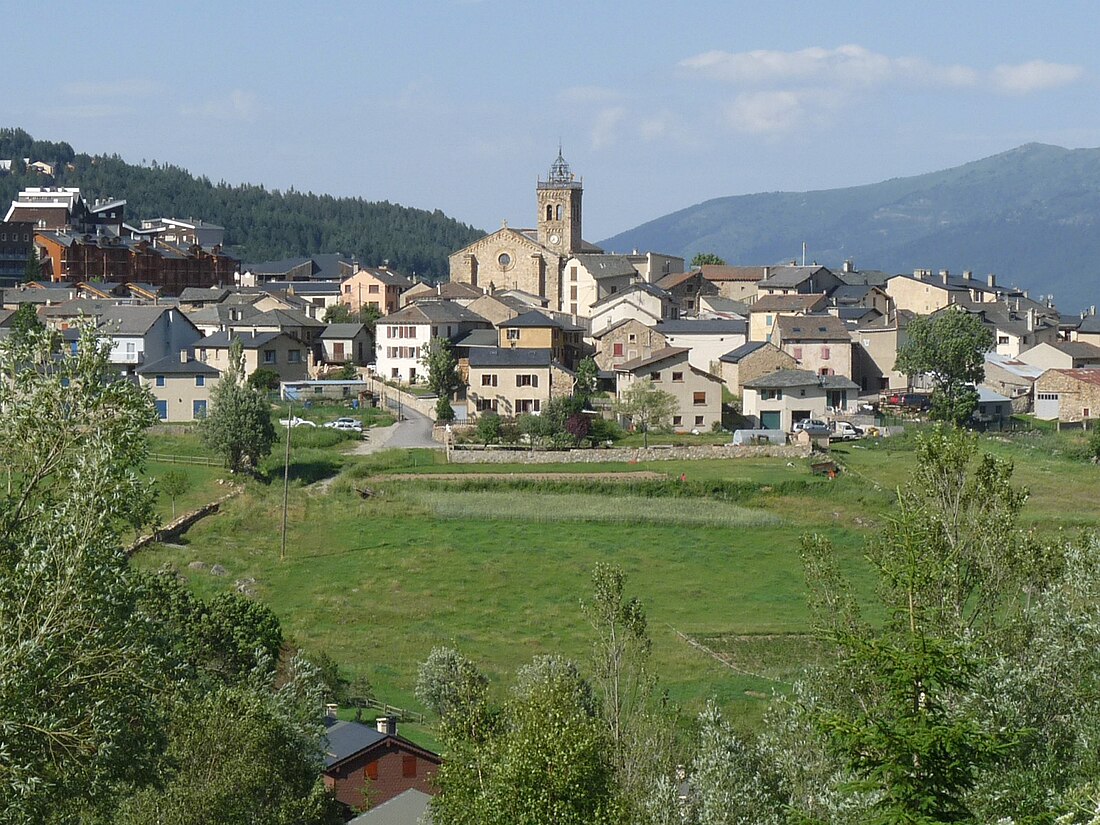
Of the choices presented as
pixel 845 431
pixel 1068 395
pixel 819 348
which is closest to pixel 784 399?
pixel 845 431

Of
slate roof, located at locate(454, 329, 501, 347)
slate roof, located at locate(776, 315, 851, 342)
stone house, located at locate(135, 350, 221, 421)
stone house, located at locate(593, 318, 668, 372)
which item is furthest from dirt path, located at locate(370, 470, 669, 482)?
slate roof, located at locate(776, 315, 851, 342)

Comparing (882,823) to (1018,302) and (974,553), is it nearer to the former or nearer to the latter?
(974,553)

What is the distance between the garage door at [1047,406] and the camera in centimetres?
6506

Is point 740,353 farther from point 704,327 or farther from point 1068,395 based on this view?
point 1068,395

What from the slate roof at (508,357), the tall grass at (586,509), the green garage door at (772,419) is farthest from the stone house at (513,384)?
the tall grass at (586,509)

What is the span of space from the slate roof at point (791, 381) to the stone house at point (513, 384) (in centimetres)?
752

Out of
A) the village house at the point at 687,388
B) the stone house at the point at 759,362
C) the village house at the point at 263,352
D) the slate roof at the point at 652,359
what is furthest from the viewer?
the village house at the point at 263,352

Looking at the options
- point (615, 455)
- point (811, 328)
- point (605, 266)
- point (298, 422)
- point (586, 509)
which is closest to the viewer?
point (586, 509)

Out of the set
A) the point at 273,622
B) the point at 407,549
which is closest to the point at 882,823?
the point at 273,622

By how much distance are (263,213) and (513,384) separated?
127406 millimetres

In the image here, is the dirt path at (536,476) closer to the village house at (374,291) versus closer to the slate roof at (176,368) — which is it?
the slate roof at (176,368)

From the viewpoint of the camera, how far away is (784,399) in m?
61.1

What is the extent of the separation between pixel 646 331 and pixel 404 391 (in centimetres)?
1114

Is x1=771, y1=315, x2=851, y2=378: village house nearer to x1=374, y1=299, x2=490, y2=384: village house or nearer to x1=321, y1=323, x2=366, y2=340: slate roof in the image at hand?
x1=374, y1=299, x2=490, y2=384: village house
